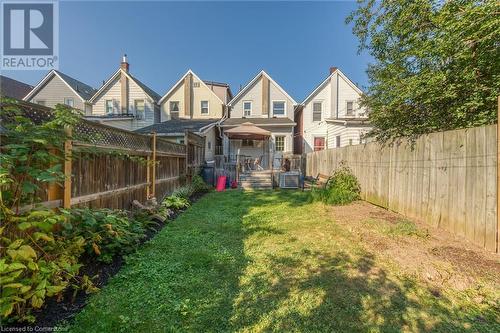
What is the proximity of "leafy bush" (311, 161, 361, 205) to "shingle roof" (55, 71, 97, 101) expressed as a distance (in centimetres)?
2227

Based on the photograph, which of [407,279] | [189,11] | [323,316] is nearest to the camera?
[323,316]

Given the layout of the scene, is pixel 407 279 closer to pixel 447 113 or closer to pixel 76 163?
pixel 447 113

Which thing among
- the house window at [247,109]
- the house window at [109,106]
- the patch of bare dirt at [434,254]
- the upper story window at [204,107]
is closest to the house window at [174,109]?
the upper story window at [204,107]

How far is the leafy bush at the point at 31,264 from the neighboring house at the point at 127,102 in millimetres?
18233

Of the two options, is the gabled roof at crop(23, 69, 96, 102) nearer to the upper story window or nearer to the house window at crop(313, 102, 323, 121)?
the upper story window

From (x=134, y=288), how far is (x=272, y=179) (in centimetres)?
956

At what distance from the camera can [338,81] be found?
61.3 feet

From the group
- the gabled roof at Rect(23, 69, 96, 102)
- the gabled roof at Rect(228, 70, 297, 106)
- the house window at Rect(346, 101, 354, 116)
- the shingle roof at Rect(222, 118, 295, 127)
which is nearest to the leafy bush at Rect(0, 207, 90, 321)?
the shingle roof at Rect(222, 118, 295, 127)

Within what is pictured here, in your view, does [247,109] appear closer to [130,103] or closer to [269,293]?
[130,103]

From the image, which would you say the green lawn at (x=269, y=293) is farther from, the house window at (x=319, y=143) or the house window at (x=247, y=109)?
the house window at (x=247, y=109)

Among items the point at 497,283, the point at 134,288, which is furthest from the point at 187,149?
the point at 497,283

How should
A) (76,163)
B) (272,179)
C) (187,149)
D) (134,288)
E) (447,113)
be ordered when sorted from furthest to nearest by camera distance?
(272,179), (187,149), (447,113), (76,163), (134,288)

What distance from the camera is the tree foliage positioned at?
460cm

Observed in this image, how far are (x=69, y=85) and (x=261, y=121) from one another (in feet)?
55.3
